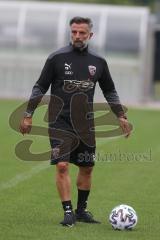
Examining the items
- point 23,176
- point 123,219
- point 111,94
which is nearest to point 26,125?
point 111,94

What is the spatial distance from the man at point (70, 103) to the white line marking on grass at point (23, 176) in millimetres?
2832

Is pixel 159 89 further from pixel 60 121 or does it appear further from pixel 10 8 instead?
pixel 60 121

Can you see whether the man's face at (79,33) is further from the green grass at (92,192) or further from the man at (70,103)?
the green grass at (92,192)

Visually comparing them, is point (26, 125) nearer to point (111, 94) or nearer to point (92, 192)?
point (111, 94)

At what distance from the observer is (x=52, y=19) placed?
36.7 meters

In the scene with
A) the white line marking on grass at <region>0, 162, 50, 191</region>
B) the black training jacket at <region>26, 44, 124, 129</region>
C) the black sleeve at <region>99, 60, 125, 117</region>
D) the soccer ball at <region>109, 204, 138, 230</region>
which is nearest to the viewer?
the soccer ball at <region>109, 204, 138, 230</region>

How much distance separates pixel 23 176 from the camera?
14.0 metres

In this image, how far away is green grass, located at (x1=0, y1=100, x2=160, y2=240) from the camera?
30.0 ft

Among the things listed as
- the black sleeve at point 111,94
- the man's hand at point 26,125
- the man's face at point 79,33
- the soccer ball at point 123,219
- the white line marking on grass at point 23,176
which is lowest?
the white line marking on grass at point 23,176

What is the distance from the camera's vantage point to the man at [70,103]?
9.49 metres

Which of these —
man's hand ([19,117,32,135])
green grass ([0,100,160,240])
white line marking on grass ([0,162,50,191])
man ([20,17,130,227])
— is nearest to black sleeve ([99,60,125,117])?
man ([20,17,130,227])

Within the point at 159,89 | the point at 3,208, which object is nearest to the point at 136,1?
the point at 159,89

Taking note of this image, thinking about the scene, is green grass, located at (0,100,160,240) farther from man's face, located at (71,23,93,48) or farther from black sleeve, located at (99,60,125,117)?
man's face, located at (71,23,93,48)

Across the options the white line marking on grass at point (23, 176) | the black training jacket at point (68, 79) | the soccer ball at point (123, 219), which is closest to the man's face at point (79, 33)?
the black training jacket at point (68, 79)
